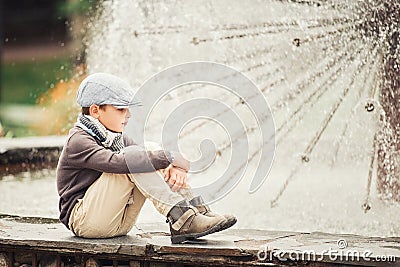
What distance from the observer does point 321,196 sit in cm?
393

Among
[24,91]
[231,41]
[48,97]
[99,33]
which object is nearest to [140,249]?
[231,41]

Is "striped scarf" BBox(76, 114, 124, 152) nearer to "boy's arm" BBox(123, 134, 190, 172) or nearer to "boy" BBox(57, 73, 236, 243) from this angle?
"boy" BBox(57, 73, 236, 243)

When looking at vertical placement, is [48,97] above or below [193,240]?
above

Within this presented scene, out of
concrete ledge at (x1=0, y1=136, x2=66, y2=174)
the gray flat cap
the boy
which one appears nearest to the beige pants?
the boy

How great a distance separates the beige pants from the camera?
8.10 ft

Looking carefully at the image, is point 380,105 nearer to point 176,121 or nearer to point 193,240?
point 176,121

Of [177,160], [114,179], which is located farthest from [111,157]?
[177,160]

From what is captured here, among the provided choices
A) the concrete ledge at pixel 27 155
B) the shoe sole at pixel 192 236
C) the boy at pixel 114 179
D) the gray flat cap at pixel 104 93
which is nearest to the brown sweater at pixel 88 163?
the boy at pixel 114 179

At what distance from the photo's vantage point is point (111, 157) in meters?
2.46

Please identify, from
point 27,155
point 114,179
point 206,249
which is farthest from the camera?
point 27,155

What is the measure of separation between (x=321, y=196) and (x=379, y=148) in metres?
0.38

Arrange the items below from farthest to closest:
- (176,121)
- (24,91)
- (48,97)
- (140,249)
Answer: (24,91)
(48,97)
(176,121)
(140,249)

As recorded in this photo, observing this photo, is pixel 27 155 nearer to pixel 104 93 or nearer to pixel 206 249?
pixel 104 93

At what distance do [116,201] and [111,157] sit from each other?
0.14 m
